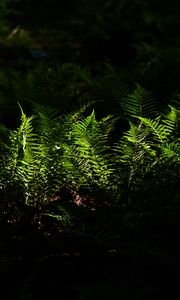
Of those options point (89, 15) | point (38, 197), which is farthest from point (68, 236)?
point (89, 15)

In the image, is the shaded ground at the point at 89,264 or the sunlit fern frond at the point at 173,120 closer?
the shaded ground at the point at 89,264

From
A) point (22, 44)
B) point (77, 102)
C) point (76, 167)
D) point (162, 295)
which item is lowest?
point (162, 295)

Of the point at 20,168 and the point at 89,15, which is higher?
the point at 89,15

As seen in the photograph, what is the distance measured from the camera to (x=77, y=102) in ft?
13.9

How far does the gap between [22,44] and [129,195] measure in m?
4.54

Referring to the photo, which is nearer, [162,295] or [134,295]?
[134,295]

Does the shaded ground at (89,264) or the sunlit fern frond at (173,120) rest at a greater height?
the sunlit fern frond at (173,120)

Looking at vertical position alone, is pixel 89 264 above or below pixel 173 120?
below

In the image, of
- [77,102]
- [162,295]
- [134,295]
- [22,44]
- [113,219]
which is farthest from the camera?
[22,44]

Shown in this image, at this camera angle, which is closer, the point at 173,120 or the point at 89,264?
the point at 89,264

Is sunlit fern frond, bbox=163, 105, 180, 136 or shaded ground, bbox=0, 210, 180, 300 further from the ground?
sunlit fern frond, bbox=163, 105, 180, 136

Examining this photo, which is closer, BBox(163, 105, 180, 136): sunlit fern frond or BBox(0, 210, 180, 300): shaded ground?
BBox(0, 210, 180, 300): shaded ground

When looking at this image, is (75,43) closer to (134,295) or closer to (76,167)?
(76,167)

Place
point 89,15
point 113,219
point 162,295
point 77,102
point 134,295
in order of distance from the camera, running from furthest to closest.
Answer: point 89,15 → point 77,102 → point 113,219 → point 162,295 → point 134,295
